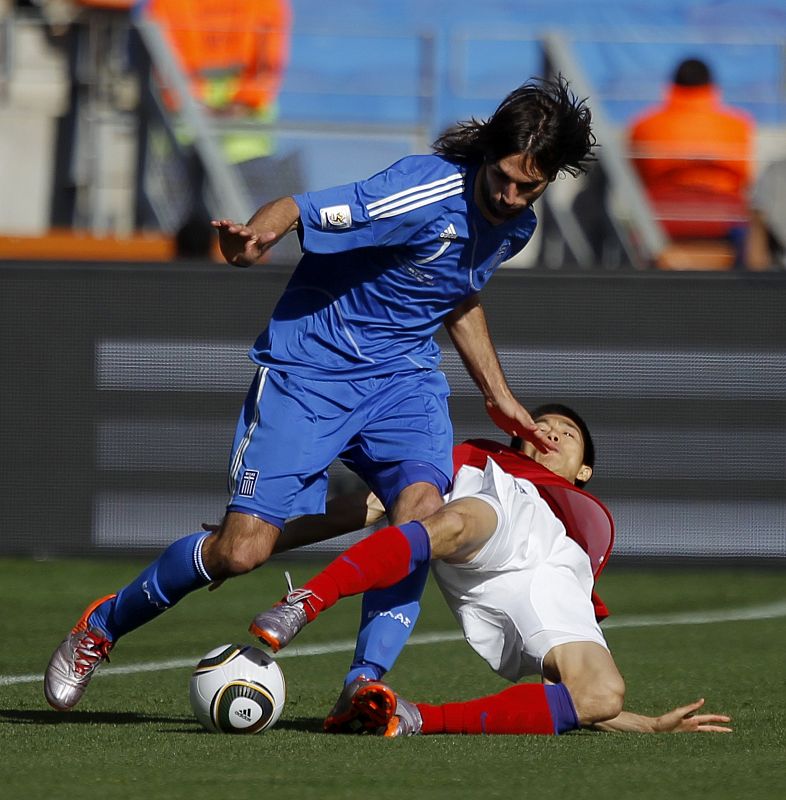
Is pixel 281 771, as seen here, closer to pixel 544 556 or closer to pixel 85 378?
pixel 544 556

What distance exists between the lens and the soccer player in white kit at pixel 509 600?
4.62 meters

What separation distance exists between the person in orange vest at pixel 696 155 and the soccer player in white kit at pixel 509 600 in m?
6.40

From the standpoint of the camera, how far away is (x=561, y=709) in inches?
186

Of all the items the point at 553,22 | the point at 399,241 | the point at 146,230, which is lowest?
the point at 146,230

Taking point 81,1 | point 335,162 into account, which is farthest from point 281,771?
point 81,1

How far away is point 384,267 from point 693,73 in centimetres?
634

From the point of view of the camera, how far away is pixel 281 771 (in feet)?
13.3

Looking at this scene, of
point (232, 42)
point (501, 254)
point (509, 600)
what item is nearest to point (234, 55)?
point (232, 42)

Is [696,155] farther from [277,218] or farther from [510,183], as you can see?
[277,218]

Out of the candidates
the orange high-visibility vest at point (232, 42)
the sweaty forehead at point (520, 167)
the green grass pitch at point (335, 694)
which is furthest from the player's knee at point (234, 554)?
the orange high-visibility vest at point (232, 42)

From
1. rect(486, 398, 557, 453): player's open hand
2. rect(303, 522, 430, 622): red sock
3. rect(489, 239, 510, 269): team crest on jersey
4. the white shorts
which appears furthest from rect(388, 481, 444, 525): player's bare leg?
rect(489, 239, 510, 269): team crest on jersey

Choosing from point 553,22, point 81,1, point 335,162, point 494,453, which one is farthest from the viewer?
point 553,22

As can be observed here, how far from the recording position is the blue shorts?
16.6 feet

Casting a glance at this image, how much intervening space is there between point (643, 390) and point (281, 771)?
561 cm
